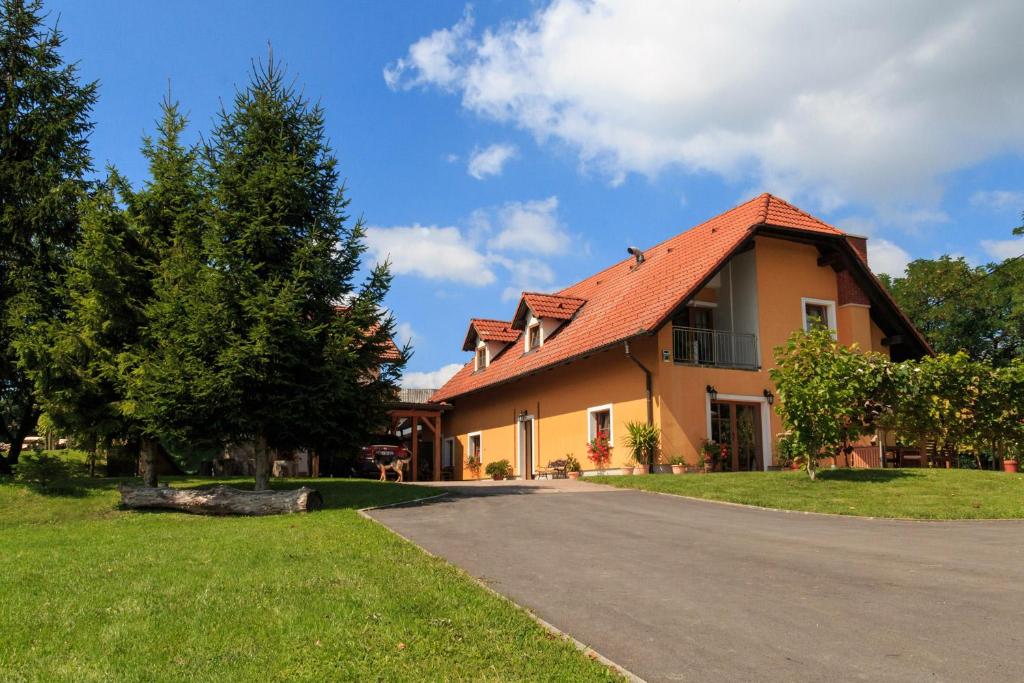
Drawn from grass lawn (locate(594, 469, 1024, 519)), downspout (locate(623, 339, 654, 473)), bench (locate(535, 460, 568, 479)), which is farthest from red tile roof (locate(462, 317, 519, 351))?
grass lawn (locate(594, 469, 1024, 519))

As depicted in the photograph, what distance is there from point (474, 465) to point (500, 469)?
3602mm

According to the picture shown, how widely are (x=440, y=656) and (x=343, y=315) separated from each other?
10.9 meters

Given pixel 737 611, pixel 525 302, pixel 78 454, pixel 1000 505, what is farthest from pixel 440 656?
pixel 78 454

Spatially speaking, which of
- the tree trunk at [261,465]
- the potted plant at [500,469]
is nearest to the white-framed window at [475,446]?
the potted plant at [500,469]

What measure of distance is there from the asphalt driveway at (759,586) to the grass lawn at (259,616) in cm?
66

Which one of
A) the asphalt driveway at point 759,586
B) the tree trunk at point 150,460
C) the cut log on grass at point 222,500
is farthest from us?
the tree trunk at point 150,460

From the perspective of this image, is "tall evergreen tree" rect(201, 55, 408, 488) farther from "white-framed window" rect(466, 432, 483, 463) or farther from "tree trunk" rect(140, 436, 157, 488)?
"white-framed window" rect(466, 432, 483, 463)

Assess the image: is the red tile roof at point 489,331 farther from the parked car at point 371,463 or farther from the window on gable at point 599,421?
the window on gable at point 599,421

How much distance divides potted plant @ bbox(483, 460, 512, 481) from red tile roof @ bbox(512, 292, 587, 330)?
535cm

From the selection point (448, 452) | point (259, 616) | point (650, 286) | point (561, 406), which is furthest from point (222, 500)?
point (448, 452)

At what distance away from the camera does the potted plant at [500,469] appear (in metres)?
28.2

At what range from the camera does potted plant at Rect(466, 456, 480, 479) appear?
31516mm

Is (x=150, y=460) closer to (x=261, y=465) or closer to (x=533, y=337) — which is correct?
(x=261, y=465)

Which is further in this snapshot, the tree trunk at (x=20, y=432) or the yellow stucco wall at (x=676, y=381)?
the yellow stucco wall at (x=676, y=381)
